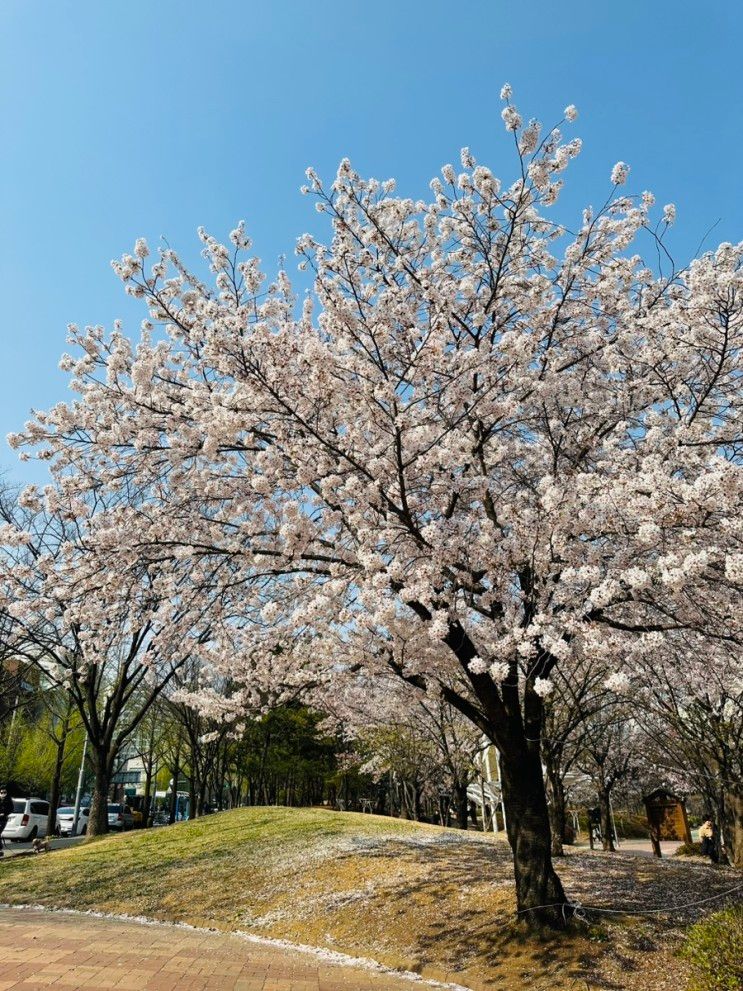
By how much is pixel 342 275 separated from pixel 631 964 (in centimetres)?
821

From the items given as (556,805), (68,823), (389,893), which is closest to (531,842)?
(389,893)

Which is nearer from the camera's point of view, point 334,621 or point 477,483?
point 477,483

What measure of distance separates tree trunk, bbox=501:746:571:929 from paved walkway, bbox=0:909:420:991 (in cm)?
176

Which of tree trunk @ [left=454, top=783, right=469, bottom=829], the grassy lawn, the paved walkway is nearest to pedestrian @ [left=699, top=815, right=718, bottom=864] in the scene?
tree trunk @ [left=454, top=783, right=469, bottom=829]

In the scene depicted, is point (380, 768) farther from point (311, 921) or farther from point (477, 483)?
point (477, 483)

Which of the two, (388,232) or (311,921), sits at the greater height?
(388,232)

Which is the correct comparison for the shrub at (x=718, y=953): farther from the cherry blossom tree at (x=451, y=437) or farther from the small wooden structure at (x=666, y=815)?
the small wooden structure at (x=666, y=815)

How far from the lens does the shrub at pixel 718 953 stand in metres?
4.63

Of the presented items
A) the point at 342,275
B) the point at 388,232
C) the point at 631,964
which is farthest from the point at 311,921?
the point at 388,232

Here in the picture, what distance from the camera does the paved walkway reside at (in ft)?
18.4

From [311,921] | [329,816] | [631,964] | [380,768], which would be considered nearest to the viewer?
[631,964]

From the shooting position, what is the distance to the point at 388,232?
8.50 m

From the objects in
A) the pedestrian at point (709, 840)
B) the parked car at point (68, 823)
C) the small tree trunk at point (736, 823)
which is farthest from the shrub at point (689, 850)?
the parked car at point (68, 823)

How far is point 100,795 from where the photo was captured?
21047 millimetres
